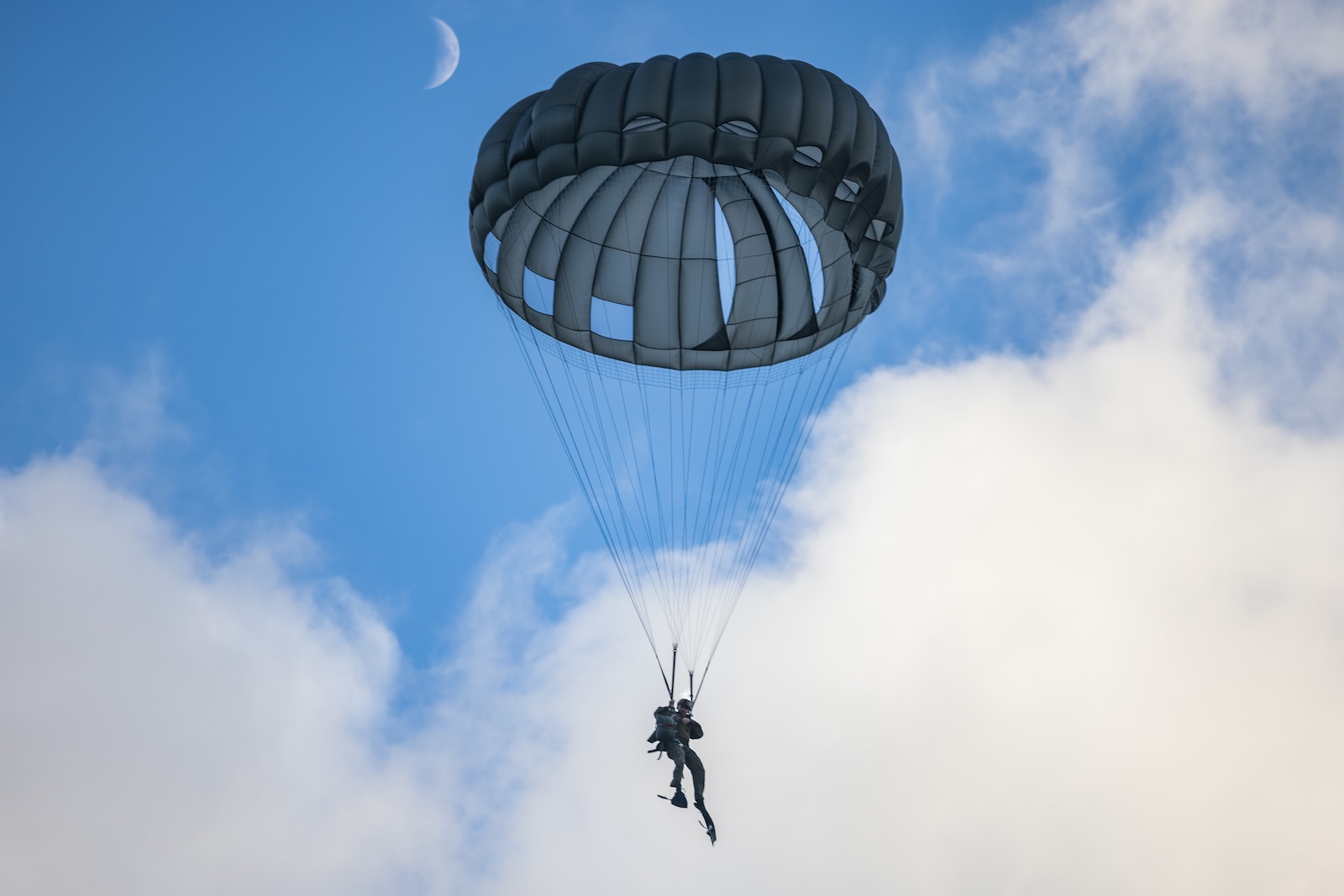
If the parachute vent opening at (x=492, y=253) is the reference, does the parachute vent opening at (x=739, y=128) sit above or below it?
below

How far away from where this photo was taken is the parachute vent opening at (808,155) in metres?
14.3

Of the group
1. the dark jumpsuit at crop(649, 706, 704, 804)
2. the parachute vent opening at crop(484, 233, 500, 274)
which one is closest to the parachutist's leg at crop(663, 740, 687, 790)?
the dark jumpsuit at crop(649, 706, 704, 804)

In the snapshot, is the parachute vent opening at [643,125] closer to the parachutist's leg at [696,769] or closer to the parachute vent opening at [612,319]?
the parachute vent opening at [612,319]

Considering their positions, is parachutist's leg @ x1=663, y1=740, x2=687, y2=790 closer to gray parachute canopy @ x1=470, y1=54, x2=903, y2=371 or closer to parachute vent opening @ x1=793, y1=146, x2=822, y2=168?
gray parachute canopy @ x1=470, y1=54, x2=903, y2=371

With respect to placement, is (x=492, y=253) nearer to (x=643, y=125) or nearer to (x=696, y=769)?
(x=643, y=125)

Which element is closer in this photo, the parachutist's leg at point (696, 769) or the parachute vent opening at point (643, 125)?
the parachute vent opening at point (643, 125)

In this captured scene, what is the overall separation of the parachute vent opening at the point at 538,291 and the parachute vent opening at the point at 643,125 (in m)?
3.20

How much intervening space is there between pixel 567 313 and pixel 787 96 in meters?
4.66

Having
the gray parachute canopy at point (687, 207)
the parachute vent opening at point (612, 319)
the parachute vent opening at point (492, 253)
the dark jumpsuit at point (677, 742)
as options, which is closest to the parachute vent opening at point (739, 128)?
the gray parachute canopy at point (687, 207)

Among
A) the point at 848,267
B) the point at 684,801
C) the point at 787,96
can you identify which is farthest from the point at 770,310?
the point at 684,801

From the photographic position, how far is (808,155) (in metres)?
14.5

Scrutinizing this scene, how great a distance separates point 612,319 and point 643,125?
11.2 feet

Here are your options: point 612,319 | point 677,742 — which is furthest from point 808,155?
point 677,742

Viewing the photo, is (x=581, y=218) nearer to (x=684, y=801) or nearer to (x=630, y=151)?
(x=630, y=151)
